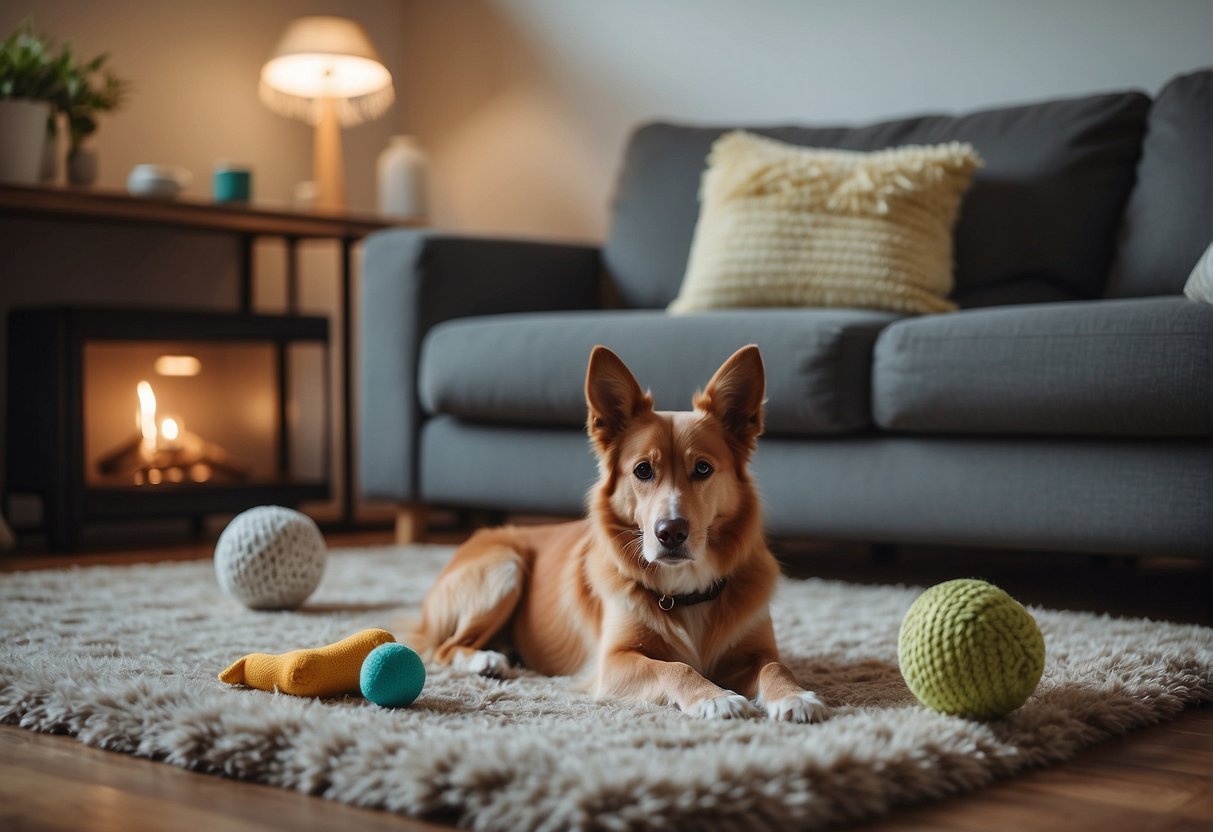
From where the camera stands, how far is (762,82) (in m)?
4.49

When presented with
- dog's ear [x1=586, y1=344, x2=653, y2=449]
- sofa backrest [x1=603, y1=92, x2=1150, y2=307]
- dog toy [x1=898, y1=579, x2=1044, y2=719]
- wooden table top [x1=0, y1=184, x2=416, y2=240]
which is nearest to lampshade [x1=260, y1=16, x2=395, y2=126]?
wooden table top [x1=0, y1=184, x2=416, y2=240]

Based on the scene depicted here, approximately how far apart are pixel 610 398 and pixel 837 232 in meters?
1.50

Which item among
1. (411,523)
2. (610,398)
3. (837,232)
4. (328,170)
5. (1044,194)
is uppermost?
(328,170)

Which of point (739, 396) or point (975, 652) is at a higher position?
point (739, 396)

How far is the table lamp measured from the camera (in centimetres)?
464

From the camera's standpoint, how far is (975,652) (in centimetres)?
154

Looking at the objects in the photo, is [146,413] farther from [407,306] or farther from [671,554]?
[671,554]

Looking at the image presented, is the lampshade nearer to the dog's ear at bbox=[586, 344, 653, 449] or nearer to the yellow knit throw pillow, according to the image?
the yellow knit throw pillow

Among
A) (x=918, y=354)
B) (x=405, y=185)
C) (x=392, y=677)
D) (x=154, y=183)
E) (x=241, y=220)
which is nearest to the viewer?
(x=392, y=677)

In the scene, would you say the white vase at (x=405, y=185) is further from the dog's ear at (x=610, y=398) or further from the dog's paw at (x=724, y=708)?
the dog's paw at (x=724, y=708)

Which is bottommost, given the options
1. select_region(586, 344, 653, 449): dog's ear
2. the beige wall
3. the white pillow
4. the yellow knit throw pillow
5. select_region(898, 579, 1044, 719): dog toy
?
select_region(898, 579, 1044, 719): dog toy

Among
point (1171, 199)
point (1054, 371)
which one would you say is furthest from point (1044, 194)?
point (1054, 371)

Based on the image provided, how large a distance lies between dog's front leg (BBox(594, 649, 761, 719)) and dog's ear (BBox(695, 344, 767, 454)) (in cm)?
36

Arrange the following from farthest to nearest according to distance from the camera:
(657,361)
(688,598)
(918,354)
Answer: (657,361) < (918,354) < (688,598)
